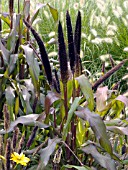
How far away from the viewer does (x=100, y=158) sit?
1.75 metres

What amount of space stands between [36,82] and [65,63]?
0.98 ft

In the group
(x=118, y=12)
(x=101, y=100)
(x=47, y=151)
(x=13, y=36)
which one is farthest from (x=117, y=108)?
(x=118, y=12)

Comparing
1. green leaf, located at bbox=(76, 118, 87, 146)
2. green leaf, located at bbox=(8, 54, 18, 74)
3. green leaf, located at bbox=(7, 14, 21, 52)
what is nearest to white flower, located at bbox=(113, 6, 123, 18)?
green leaf, located at bbox=(7, 14, 21, 52)

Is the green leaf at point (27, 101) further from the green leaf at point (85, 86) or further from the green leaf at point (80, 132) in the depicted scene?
the green leaf at point (85, 86)

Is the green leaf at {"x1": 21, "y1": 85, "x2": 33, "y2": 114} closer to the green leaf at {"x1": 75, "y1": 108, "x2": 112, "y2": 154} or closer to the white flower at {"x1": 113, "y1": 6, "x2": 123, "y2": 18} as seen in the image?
the green leaf at {"x1": 75, "y1": 108, "x2": 112, "y2": 154}

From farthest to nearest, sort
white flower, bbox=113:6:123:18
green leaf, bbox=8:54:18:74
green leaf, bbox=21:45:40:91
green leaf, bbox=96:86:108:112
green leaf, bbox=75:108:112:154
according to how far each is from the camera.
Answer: white flower, bbox=113:6:123:18, green leaf, bbox=8:54:18:74, green leaf, bbox=21:45:40:91, green leaf, bbox=96:86:108:112, green leaf, bbox=75:108:112:154

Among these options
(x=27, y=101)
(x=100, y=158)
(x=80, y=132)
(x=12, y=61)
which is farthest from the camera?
(x=12, y=61)

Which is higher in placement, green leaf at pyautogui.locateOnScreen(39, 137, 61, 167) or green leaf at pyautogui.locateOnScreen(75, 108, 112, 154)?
green leaf at pyautogui.locateOnScreen(75, 108, 112, 154)

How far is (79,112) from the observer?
170 cm

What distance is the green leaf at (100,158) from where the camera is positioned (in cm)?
174

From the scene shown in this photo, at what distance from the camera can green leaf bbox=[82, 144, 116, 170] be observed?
174cm

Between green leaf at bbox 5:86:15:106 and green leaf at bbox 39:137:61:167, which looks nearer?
green leaf at bbox 39:137:61:167

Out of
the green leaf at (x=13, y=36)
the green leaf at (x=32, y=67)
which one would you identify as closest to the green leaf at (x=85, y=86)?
the green leaf at (x=32, y=67)

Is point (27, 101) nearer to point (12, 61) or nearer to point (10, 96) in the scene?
point (10, 96)
